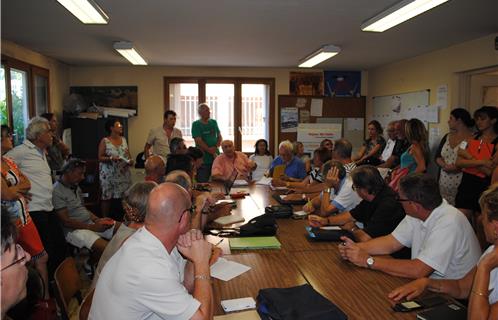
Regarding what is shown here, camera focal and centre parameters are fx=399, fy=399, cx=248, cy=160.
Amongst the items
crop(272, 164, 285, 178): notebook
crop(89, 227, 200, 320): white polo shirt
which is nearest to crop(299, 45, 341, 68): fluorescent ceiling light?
crop(272, 164, 285, 178): notebook

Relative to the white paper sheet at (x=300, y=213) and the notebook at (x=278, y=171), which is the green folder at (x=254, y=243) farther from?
the notebook at (x=278, y=171)

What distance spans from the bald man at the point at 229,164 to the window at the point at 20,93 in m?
2.81

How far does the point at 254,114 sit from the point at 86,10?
16.6ft

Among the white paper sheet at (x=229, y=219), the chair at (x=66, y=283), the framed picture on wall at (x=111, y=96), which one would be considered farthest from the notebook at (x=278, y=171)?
the framed picture on wall at (x=111, y=96)

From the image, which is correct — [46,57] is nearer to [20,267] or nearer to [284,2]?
[284,2]

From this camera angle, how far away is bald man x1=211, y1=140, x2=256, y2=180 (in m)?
5.75

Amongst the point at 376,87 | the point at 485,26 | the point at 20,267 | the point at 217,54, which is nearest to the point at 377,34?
the point at 485,26

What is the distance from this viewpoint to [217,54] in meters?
6.44

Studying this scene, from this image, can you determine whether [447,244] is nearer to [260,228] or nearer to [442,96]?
[260,228]

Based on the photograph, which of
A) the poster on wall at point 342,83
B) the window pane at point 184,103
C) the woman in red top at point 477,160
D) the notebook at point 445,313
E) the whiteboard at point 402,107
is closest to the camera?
the notebook at point 445,313

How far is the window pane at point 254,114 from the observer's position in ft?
27.1

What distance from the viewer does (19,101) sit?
5.73 metres

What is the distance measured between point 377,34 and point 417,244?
133 inches

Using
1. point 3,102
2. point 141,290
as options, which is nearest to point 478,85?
point 141,290
